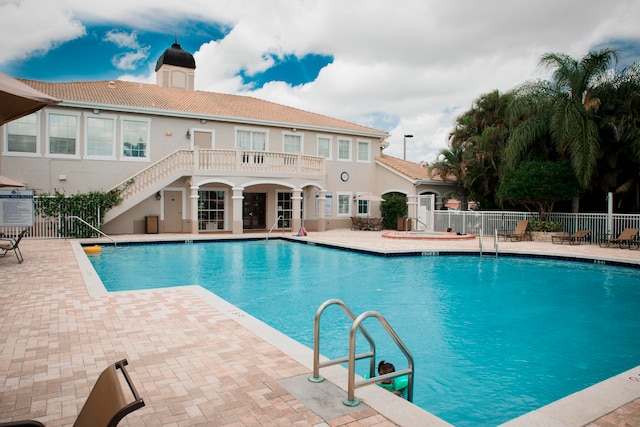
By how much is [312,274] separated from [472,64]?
1453 cm

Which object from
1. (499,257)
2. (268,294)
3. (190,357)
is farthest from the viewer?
(499,257)

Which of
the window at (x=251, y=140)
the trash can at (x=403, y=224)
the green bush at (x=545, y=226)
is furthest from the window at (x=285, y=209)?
the green bush at (x=545, y=226)

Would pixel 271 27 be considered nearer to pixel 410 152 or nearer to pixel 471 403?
pixel 471 403

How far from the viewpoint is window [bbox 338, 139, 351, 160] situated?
27359 mm

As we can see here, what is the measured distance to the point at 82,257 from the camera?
12688mm

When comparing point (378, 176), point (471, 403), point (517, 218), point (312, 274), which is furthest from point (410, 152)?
point (471, 403)

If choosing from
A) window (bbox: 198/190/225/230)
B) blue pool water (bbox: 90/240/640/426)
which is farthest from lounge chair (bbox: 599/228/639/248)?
window (bbox: 198/190/225/230)

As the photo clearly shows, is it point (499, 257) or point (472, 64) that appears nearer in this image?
point (499, 257)

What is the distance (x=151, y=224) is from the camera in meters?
21.3

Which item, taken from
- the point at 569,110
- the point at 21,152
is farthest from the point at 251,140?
the point at 569,110

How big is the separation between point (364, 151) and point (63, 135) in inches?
666

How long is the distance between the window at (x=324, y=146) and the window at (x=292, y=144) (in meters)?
1.39

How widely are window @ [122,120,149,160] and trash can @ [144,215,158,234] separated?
2.97 m

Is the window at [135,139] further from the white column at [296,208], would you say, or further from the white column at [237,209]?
the white column at [296,208]
